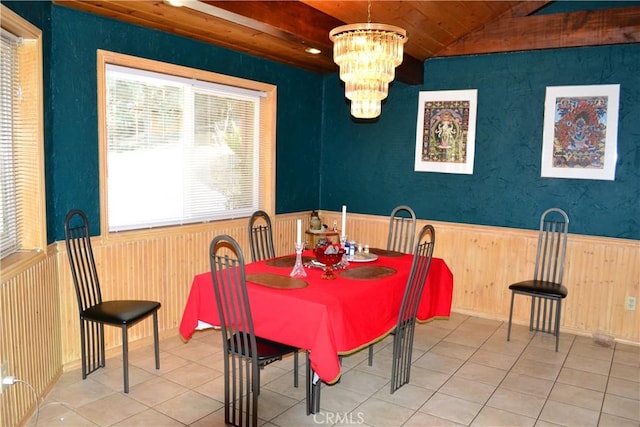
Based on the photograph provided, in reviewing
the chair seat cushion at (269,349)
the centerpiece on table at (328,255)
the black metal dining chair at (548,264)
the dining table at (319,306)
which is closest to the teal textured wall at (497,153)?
the black metal dining chair at (548,264)

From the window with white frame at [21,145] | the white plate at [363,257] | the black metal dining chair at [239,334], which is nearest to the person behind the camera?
the black metal dining chair at [239,334]

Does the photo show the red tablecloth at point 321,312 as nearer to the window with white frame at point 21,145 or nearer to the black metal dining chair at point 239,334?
the black metal dining chair at point 239,334

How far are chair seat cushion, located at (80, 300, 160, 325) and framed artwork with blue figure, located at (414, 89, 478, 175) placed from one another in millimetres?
3117

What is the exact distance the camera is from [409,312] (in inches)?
131

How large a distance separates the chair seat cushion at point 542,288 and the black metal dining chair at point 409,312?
133 cm

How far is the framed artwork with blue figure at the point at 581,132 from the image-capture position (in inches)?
170

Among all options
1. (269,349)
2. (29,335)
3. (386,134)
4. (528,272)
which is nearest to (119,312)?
(29,335)

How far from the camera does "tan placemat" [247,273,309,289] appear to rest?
9.32 ft

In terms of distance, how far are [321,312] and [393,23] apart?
2.70 metres

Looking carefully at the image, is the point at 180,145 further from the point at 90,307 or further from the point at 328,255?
the point at 328,255

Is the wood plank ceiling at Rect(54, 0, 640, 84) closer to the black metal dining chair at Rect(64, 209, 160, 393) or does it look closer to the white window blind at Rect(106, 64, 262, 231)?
the white window blind at Rect(106, 64, 262, 231)

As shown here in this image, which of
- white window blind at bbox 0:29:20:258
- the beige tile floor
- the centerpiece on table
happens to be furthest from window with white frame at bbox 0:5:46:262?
the centerpiece on table

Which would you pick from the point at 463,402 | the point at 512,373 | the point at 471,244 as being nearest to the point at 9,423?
the point at 463,402

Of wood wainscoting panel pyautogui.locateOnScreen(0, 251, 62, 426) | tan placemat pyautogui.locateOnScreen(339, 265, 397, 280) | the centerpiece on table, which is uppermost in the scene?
the centerpiece on table
